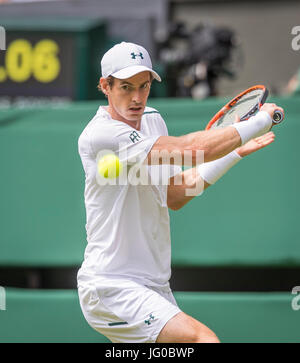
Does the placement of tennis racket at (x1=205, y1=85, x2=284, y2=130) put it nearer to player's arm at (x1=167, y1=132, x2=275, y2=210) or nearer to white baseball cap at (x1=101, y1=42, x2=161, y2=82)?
player's arm at (x1=167, y1=132, x2=275, y2=210)

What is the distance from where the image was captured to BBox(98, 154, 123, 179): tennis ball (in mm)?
2914

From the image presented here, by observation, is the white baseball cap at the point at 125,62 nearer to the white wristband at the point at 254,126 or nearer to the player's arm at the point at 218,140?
the player's arm at the point at 218,140

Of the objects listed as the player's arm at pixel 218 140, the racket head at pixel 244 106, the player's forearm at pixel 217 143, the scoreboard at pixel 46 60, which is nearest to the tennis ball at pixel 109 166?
the player's arm at pixel 218 140

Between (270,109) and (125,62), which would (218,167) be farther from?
(125,62)

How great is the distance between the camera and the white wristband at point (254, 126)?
2887mm

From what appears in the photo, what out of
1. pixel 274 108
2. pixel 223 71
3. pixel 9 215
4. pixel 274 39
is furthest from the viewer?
pixel 274 39

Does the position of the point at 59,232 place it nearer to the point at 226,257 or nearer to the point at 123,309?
the point at 226,257

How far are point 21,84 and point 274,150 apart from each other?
3.04 metres

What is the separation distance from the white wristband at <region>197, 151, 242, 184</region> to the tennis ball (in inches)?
23.5

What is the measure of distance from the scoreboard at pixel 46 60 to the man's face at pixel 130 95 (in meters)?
3.90

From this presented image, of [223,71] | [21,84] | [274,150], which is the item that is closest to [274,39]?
[223,71]

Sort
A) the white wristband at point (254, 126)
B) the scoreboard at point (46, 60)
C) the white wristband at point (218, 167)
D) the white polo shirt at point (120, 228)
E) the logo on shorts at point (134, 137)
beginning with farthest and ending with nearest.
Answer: the scoreboard at point (46, 60) → the white wristband at point (218, 167) → the white polo shirt at point (120, 228) → the logo on shorts at point (134, 137) → the white wristband at point (254, 126)

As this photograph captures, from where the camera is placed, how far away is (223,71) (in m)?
6.74

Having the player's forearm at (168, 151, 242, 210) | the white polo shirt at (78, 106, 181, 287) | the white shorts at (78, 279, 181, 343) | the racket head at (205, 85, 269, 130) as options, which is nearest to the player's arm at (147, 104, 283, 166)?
the racket head at (205, 85, 269, 130)
